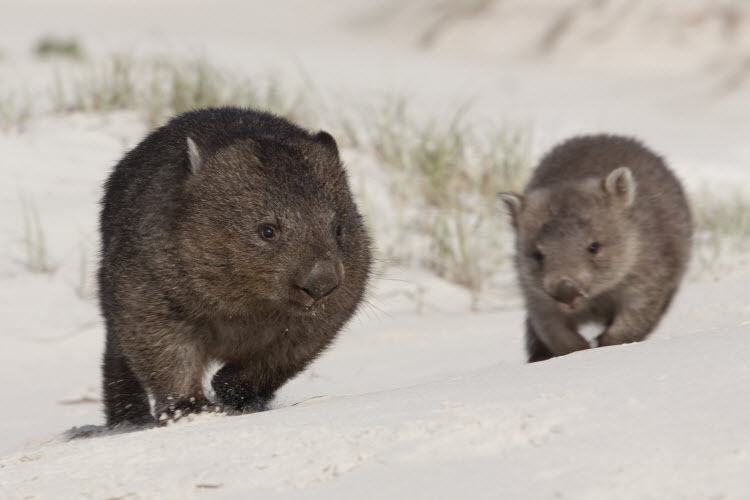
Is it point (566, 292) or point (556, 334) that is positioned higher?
point (566, 292)

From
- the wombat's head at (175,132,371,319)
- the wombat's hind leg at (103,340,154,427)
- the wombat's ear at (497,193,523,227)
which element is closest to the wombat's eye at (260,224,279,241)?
the wombat's head at (175,132,371,319)

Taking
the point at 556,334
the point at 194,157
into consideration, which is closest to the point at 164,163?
Result: the point at 194,157

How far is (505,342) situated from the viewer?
6.76 metres

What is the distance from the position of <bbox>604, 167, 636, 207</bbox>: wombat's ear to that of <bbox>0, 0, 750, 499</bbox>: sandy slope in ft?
2.41

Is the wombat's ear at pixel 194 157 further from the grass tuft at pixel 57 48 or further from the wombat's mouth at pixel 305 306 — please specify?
the grass tuft at pixel 57 48

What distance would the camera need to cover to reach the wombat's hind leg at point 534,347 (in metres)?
5.82

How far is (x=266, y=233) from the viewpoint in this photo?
3969 millimetres

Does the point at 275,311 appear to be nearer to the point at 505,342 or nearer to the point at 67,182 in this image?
the point at 505,342

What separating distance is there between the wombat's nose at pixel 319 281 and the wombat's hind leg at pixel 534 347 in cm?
221

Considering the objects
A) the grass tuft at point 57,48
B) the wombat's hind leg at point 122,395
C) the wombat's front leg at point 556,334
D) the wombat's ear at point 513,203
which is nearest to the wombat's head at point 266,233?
the wombat's hind leg at point 122,395

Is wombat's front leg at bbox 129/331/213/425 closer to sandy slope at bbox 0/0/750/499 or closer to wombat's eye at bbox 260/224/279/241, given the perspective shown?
sandy slope at bbox 0/0/750/499

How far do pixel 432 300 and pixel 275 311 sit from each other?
399 cm

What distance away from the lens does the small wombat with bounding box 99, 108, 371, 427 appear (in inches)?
156

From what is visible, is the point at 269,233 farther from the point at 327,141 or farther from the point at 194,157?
the point at 327,141
